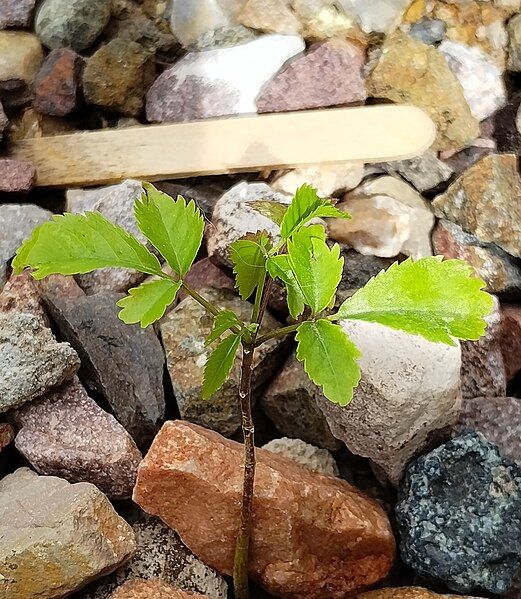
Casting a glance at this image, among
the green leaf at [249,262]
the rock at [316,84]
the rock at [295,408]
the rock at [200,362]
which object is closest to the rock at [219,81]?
the rock at [316,84]

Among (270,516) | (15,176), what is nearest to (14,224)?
(15,176)

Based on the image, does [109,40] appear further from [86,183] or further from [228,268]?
[228,268]

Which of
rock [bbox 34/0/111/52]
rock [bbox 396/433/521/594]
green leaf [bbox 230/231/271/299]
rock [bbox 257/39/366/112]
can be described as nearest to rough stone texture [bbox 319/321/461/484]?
rock [bbox 396/433/521/594]

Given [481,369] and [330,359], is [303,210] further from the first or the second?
[481,369]

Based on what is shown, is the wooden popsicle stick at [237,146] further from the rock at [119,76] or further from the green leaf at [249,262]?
the green leaf at [249,262]

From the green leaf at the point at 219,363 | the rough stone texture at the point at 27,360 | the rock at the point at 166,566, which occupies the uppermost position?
the green leaf at the point at 219,363

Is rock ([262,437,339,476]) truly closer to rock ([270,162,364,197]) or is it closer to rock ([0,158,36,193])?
rock ([270,162,364,197])
